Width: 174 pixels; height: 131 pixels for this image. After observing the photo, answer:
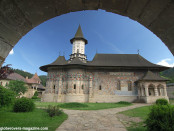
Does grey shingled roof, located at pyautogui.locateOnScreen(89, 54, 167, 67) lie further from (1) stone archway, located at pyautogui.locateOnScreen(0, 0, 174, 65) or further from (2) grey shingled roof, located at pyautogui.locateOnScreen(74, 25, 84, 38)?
(1) stone archway, located at pyautogui.locateOnScreen(0, 0, 174, 65)

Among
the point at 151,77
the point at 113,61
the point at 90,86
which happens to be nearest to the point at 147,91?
the point at 151,77

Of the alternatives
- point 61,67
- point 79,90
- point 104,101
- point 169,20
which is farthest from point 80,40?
point 169,20

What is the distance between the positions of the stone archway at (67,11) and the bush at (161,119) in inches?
107

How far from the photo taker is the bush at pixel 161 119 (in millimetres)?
3252

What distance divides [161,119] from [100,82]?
1436 cm

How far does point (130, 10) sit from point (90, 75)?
53.5 feet

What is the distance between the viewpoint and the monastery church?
16.7 metres

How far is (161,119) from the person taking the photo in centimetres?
349

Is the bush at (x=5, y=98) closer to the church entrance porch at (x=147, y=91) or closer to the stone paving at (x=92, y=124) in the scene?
the stone paving at (x=92, y=124)

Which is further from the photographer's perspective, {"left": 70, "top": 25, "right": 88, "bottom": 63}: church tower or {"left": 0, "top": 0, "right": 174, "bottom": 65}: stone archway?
{"left": 70, "top": 25, "right": 88, "bottom": 63}: church tower

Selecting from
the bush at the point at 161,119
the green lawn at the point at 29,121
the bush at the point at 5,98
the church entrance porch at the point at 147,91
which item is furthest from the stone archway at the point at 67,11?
the church entrance porch at the point at 147,91

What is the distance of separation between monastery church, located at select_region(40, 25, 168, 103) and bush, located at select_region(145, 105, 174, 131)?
1350 centimetres

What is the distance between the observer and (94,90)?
→ 1747cm

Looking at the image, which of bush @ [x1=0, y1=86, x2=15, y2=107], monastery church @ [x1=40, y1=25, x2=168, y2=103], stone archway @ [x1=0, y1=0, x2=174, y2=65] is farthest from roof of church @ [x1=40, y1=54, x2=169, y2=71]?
stone archway @ [x1=0, y1=0, x2=174, y2=65]
